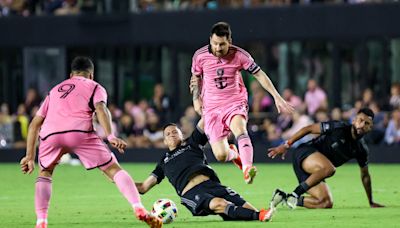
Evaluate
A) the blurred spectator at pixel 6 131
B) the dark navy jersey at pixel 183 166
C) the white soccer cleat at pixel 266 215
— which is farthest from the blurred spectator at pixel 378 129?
the white soccer cleat at pixel 266 215

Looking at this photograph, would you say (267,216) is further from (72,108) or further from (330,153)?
(330,153)

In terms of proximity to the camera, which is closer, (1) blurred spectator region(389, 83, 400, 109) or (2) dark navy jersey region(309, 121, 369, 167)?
(2) dark navy jersey region(309, 121, 369, 167)

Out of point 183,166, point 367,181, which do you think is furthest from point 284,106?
point 367,181

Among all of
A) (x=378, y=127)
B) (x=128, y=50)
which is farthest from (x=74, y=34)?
(x=378, y=127)

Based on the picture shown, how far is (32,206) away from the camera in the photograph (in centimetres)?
1608

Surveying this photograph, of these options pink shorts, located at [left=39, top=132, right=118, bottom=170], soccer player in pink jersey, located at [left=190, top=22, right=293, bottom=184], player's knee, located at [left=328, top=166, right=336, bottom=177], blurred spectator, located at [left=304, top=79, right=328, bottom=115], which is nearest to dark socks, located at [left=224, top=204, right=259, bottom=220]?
soccer player in pink jersey, located at [left=190, top=22, right=293, bottom=184]

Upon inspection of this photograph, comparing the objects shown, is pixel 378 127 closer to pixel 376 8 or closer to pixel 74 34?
pixel 376 8

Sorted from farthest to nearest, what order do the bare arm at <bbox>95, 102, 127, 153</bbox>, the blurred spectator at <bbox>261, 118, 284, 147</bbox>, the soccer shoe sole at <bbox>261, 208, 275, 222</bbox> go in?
the blurred spectator at <bbox>261, 118, 284, 147</bbox> → the soccer shoe sole at <bbox>261, 208, 275, 222</bbox> → the bare arm at <bbox>95, 102, 127, 153</bbox>

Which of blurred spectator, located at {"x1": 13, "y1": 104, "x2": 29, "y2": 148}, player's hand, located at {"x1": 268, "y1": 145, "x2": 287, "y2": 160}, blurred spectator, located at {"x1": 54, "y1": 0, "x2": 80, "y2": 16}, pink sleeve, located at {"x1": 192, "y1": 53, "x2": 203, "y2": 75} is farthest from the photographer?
blurred spectator, located at {"x1": 54, "y1": 0, "x2": 80, "y2": 16}

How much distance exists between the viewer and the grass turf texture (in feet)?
43.4

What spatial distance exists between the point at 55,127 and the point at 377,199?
6.27 m

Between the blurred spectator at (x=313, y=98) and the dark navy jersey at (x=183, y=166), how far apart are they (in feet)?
48.5

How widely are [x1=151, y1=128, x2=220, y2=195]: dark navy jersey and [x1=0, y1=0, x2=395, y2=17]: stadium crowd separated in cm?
1657

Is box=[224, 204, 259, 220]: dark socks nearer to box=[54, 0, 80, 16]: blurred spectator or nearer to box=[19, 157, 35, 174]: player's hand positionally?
box=[19, 157, 35, 174]: player's hand
